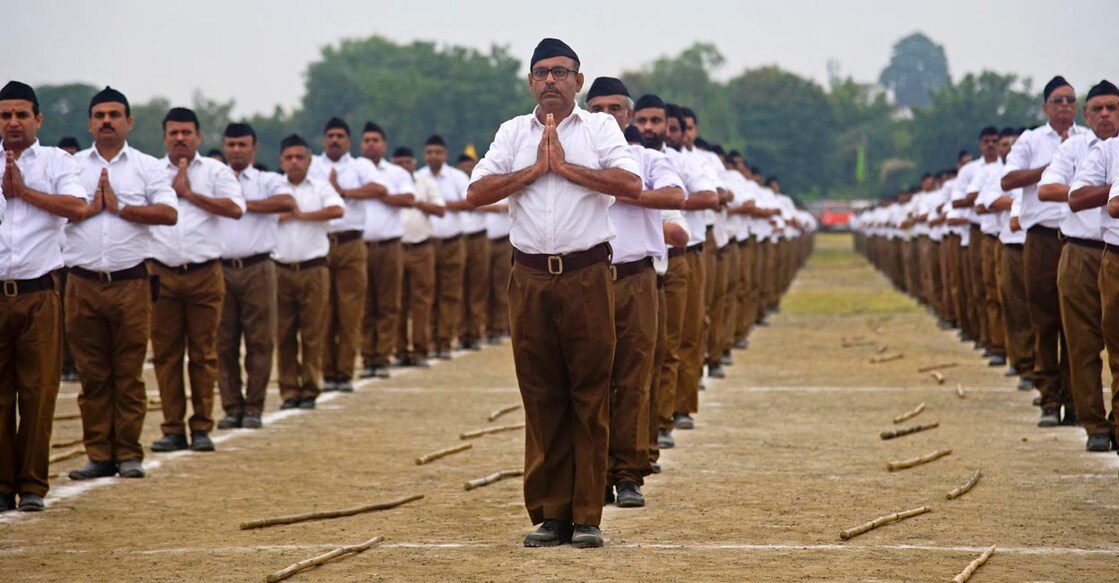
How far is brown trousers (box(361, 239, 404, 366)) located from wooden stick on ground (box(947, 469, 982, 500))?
10375 mm

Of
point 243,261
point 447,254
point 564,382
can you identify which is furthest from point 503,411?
point 447,254

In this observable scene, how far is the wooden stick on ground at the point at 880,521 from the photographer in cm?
1005

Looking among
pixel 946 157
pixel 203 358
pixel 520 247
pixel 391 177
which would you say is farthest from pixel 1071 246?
pixel 946 157

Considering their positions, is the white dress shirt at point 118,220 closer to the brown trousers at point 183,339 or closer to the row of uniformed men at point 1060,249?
the brown trousers at point 183,339

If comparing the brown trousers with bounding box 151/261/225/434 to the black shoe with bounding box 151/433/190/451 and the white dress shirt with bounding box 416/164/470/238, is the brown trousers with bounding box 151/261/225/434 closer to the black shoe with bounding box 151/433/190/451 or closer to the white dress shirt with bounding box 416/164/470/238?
the black shoe with bounding box 151/433/190/451

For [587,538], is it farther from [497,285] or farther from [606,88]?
[497,285]

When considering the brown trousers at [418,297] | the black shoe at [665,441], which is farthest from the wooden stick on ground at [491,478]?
the brown trousers at [418,297]

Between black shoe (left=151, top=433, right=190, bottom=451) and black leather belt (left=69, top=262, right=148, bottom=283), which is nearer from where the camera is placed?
black leather belt (left=69, top=262, right=148, bottom=283)

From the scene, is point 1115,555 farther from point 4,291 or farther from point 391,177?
point 391,177

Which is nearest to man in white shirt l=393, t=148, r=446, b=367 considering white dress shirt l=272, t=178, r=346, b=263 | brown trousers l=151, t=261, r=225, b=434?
white dress shirt l=272, t=178, r=346, b=263

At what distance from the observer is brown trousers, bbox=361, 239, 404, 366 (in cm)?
2181

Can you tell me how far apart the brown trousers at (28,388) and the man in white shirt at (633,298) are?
134 inches

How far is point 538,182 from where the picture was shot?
9828 millimetres

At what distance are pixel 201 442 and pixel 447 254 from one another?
11043 millimetres
